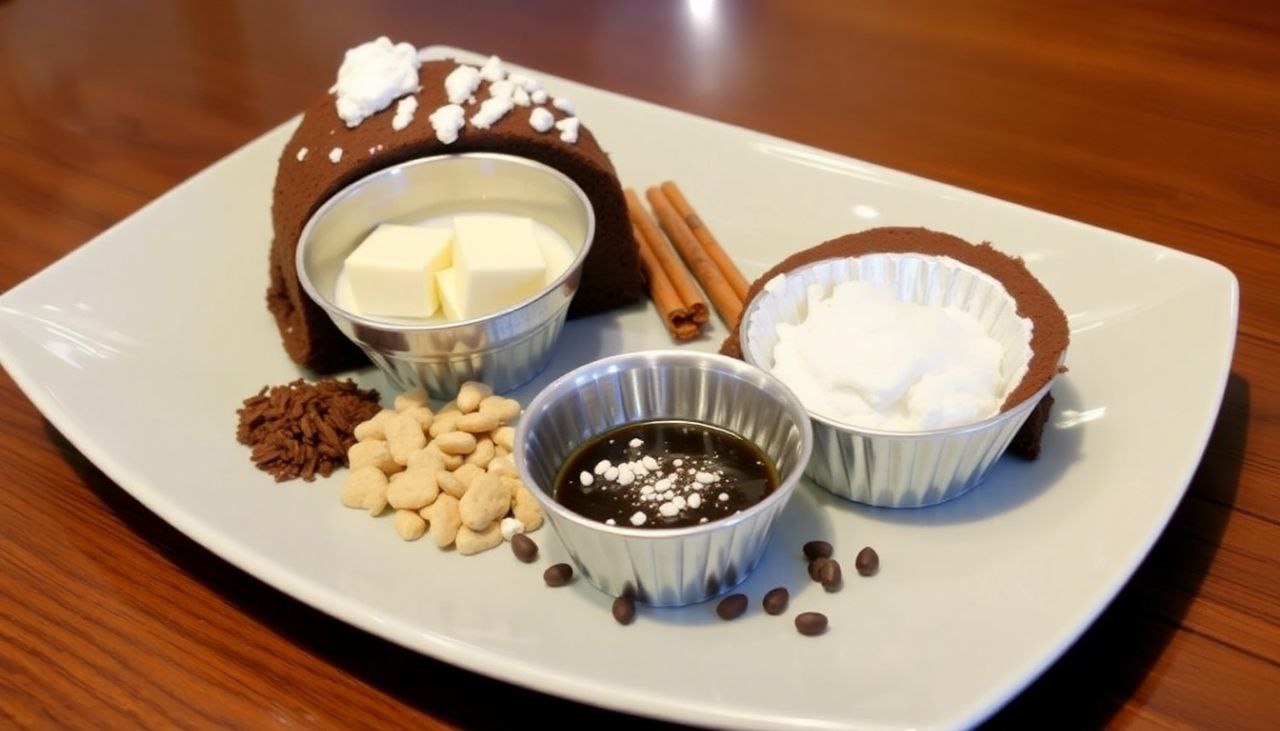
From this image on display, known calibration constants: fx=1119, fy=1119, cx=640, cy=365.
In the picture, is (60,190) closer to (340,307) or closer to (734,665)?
(340,307)

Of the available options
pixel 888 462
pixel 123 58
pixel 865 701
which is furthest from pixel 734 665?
pixel 123 58

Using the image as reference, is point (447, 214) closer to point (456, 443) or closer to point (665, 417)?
point (456, 443)

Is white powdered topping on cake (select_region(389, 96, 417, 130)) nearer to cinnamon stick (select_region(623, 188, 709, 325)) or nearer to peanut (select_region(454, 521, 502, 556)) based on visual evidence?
cinnamon stick (select_region(623, 188, 709, 325))

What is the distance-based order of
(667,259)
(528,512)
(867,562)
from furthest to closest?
1. (667,259)
2. (528,512)
3. (867,562)

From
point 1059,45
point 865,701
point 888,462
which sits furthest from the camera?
point 1059,45

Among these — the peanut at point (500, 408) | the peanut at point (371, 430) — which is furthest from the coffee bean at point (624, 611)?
the peanut at point (371, 430)

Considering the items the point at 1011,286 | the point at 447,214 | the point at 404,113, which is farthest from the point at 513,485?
the point at 1011,286
